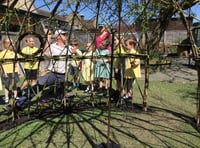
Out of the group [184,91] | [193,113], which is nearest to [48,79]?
[193,113]

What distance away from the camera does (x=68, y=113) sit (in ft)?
16.4

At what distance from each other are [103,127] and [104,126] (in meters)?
0.05

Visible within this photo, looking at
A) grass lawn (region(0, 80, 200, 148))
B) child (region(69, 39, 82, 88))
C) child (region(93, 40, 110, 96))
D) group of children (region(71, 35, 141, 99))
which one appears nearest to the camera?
grass lawn (region(0, 80, 200, 148))

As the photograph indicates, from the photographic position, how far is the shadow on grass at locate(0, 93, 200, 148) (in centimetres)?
375

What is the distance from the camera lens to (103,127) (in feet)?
13.9

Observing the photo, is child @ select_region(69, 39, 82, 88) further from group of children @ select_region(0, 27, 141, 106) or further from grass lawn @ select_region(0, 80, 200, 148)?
grass lawn @ select_region(0, 80, 200, 148)

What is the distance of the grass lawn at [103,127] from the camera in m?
3.72

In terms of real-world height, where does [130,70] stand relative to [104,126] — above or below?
above

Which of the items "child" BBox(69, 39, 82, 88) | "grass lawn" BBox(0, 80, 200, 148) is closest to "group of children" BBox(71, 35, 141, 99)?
"grass lawn" BBox(0, 80, 200, 148)

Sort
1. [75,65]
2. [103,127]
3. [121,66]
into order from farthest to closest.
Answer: [75,65]
[121,66]
[103,127]

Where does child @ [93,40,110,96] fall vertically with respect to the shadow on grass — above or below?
above

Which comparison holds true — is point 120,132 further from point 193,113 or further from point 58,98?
point 58,98

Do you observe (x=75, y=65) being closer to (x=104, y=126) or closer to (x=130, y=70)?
(x=130, y=70)

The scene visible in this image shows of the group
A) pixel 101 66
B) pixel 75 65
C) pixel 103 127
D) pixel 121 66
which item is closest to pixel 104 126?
pixel 103 127
